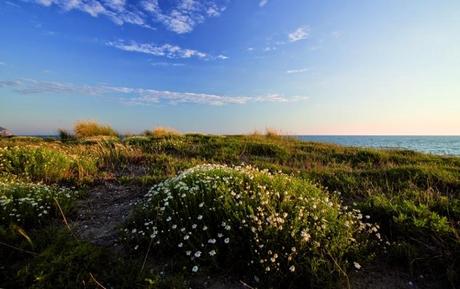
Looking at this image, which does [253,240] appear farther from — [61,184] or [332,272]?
[61,184]

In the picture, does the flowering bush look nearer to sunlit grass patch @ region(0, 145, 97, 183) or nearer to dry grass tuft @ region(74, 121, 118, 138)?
sunlit grass patch @ region(0, 145, 97, 183)

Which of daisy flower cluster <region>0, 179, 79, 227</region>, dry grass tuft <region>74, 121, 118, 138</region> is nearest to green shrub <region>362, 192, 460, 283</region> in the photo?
daisy flower cluster <region>0, 179, 79, 227</region>

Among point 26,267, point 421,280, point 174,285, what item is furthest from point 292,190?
point 26,267

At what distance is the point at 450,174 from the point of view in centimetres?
795

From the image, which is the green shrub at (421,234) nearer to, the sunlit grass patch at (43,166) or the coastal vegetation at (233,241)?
the coastal vegetation at (233,241)

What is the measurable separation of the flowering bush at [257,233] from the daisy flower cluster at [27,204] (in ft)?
5.33

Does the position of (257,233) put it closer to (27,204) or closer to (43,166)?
(27,204)

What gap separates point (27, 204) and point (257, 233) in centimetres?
394

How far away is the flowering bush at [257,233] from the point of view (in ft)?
11.4

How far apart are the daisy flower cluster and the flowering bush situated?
5.33 ft

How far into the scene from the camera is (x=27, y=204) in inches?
202

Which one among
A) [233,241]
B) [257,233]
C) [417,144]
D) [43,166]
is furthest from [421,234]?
[417,144]

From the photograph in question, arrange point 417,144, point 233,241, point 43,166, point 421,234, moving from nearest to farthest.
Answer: point 233,241, point 421,234, point 43,166, point 417,144

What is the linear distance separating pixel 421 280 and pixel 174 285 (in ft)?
9.07
